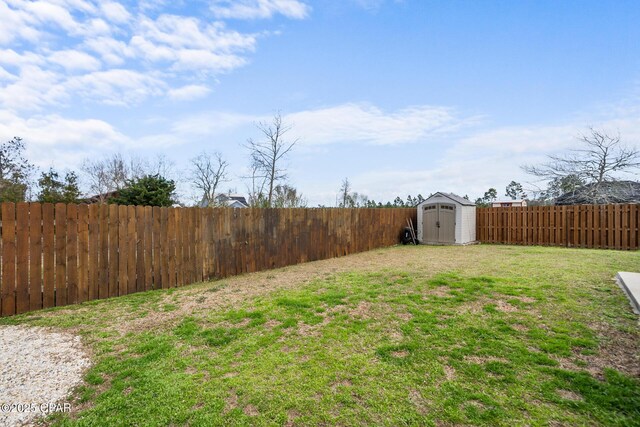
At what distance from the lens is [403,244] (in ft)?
44.9

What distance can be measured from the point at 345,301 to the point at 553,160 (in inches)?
712

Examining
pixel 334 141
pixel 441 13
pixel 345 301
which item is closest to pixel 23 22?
A: pixel 345 301

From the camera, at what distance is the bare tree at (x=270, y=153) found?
52.6 feet

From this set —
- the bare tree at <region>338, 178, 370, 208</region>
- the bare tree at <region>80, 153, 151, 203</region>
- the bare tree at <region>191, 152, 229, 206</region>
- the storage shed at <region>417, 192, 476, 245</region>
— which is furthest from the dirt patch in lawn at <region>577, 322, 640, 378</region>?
the bare tree at <region>80, 153, 151, 203</region>

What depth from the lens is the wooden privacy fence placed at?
14.0 feet

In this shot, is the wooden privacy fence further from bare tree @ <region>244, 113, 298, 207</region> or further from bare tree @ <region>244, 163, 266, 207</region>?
bare tree @ <region>244, 163, 266, 207</region>

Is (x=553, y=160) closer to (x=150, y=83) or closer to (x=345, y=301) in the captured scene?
(x=345, y=301)

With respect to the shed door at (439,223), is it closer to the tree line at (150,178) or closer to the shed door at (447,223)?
the shed door at (447,223)

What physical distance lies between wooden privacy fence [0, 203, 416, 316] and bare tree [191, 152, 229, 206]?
44.0ft

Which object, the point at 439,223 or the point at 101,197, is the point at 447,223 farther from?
the point at 101,197

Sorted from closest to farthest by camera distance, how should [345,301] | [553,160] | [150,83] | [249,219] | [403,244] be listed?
[345,301]
[249,219]
[150,83]
[403,244]
[553,160]

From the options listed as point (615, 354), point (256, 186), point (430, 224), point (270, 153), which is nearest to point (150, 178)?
point (256, 186)

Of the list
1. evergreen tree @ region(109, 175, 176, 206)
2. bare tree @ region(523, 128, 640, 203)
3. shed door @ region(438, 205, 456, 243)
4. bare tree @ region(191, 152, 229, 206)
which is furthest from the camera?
bare tree @ region(191, 152, 229, 206)

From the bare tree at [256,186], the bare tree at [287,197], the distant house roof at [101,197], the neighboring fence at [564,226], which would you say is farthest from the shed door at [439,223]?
the distant house roof at [101,197]
